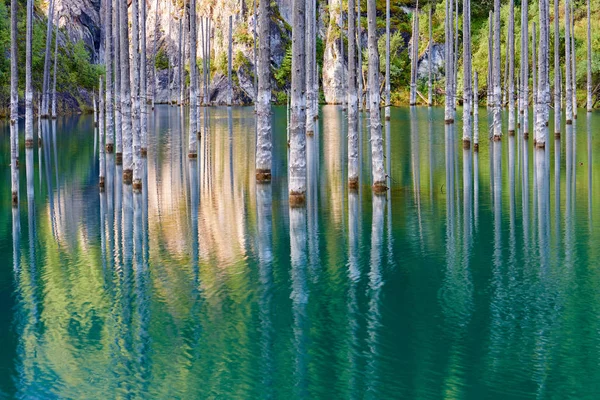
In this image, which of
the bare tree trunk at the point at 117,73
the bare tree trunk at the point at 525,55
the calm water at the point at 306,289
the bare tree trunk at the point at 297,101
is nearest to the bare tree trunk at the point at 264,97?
the calm water at the point at 306,289

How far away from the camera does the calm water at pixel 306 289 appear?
1193 centimetres

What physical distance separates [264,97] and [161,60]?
130 metres

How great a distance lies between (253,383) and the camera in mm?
11742

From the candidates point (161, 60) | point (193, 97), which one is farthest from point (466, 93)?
point (161, 60)

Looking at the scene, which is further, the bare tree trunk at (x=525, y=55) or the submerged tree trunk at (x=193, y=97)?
the bare tree trunk at (x=525, y=55)

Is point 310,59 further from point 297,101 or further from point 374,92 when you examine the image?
point 297,101

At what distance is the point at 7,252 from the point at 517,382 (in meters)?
12.9

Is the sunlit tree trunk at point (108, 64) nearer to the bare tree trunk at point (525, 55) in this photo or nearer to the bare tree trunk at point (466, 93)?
the bare tree trunk at point (466, 93)

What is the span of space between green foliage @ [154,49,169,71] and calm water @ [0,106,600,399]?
4847 inches

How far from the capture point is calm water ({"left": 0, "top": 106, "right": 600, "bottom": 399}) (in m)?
11.9

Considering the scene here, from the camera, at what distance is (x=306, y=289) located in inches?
647

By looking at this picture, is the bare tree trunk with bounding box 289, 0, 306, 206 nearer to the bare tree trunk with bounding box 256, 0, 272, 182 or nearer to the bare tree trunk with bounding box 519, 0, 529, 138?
the bare tree trunk with bounding box 256, 0, 272, 182

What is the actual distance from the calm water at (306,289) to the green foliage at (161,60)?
404ft

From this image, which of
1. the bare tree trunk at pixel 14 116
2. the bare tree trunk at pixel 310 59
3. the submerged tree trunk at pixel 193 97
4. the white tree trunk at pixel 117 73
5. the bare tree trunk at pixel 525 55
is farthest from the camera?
the bare tree trunk at pixel 310 59
